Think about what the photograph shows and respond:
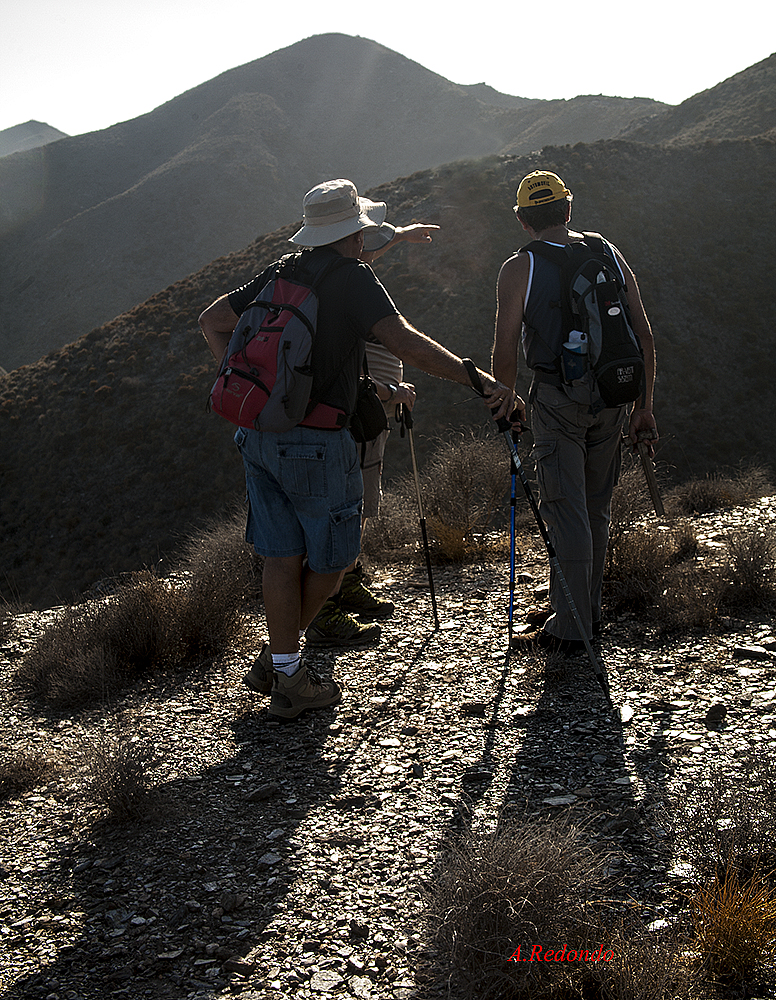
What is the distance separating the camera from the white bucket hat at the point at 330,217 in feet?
9.15

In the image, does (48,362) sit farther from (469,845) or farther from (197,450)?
(469,845)

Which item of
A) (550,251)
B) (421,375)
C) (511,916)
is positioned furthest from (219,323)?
(421,375)

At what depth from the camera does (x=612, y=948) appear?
161 centimetres

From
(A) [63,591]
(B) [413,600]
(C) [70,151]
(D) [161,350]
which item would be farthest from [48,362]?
(C) [70,151]

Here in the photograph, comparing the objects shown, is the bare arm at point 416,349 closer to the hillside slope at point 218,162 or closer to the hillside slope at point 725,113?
the hillside slope at point 725,113

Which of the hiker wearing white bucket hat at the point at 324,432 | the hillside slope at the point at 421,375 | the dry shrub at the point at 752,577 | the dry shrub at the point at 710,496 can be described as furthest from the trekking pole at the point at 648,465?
the hillside slope at the point at 421,375

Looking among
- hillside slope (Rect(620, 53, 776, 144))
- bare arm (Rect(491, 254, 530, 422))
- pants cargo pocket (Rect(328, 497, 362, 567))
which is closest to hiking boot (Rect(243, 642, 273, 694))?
pants cargo pocket (Rect(328, 497, 362, 567))

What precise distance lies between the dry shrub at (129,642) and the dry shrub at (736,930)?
292 centimetres

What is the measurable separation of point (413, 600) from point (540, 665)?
1.45 metres

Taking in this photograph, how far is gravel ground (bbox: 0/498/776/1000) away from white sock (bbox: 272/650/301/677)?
27 cm

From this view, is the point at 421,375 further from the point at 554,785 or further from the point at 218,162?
the point at 218,162

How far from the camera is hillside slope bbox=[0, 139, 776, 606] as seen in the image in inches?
878

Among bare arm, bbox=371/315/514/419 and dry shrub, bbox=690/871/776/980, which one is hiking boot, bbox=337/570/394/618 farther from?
dry shrub, bbox=690/871/776/980

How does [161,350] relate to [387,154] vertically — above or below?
below
